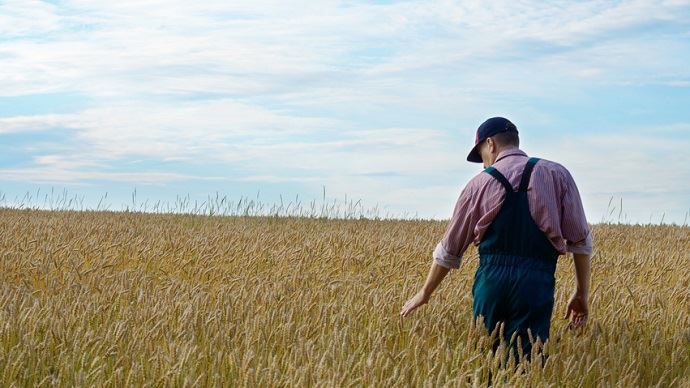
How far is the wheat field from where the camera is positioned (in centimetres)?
393

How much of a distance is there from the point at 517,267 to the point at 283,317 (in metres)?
1.51

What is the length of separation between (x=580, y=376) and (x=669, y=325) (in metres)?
2.07

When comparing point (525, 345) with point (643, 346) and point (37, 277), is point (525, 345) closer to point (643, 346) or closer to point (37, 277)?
point (643, 346)

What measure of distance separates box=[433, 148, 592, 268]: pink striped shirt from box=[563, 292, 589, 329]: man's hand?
1.30ft

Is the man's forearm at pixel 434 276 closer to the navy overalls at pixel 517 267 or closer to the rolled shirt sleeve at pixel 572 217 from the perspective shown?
the navy overalls at pixel 517 267

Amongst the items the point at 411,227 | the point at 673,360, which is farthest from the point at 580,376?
the point at 411,227

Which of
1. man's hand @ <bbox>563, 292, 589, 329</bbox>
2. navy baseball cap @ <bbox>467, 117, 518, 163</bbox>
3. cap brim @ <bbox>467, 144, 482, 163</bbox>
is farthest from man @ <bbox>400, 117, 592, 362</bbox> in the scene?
man's hand @ <bbox>563, 292, 589, 329</bbox>

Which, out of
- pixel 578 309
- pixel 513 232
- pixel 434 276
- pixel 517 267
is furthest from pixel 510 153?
pixel 578 309

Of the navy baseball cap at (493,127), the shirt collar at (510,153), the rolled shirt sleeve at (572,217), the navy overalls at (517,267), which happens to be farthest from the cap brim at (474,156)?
the rolled shirt sleeve at (572,217)

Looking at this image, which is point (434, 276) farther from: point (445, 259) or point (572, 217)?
point (572, 217)

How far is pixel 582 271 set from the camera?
4676 mm

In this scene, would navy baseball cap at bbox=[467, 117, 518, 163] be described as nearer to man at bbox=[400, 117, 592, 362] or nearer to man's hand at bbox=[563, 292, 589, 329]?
man at bbox=[400, 117, 592, 362]

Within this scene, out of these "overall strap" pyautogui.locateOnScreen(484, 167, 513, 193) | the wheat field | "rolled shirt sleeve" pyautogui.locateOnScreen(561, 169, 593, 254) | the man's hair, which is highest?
the man's hair

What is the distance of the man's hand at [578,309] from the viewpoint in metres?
4.79
